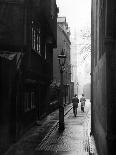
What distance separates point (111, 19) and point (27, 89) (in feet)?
34.6

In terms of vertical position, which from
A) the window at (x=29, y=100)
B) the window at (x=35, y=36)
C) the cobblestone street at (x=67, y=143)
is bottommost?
the cobblestone street at (x=67, y=143)

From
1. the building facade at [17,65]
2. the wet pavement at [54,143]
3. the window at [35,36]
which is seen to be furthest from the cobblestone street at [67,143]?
the window at [35,36]

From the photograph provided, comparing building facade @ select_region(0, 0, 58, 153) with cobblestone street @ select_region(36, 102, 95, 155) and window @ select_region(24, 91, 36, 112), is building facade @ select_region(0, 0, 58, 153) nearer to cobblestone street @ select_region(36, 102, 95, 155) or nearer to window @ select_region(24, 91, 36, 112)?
window @ select_region(24, 91, 36, 112)

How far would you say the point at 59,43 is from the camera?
40.9 meters

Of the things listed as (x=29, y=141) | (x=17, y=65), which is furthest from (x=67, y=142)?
(x=17, y=65)

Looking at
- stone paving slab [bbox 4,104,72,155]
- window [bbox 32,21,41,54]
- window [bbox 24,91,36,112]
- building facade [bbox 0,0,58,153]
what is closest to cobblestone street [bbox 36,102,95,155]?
stone paving slab [bbox 4,104,72,155]

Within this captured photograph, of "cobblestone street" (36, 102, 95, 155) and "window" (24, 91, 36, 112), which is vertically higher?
"window" (24, 91, 36, 112)

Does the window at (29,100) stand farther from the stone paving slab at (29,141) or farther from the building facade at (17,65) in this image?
the stone paving slab at (29,141)

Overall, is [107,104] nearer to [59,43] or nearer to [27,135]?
[27,135]

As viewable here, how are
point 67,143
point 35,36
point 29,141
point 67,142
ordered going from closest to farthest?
point 67,143 < point 67,142 < point 29,141 < point 35,36

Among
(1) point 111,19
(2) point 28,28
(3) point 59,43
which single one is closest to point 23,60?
(2) point 28,28

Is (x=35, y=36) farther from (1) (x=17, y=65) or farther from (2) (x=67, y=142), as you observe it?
(2) (x=67, y=142)

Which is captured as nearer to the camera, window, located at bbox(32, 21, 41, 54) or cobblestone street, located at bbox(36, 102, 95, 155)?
cobblestone street, located at bbox(36, 102, 95, 155)

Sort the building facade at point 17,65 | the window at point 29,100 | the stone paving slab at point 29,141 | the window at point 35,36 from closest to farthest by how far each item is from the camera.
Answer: the stone paving slab at point 29,141
the building facade at point 17,65
the window at point 29,100
the window at point 35,36
